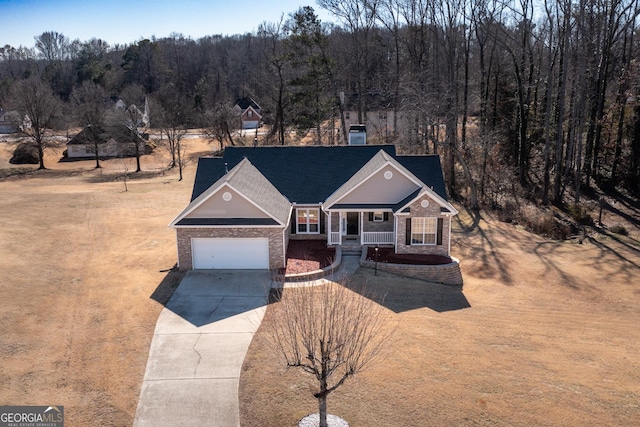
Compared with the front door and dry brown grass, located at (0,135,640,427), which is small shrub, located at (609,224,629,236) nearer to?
dry brown grass, located at (0,135,640,427)

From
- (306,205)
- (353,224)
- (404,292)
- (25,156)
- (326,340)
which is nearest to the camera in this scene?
(326,340)

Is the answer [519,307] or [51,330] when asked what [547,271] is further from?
[51,330]

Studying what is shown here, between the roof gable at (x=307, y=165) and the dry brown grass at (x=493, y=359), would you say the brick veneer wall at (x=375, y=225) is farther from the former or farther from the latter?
the dry brown grass at (x=493, y=359)

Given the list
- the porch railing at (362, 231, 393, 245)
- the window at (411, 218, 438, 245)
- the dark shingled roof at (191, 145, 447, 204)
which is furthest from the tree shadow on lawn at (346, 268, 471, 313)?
the dark shingled roof at (191, 145, 447, 204)

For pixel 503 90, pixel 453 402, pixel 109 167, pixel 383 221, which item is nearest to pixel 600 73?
pixel 503 90

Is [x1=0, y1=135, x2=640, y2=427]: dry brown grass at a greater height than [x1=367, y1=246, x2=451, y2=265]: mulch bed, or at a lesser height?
lesser

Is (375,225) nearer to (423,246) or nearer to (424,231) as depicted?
(424,231)

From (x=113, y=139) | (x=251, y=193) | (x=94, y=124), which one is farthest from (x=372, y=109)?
(x=251, y=193)
